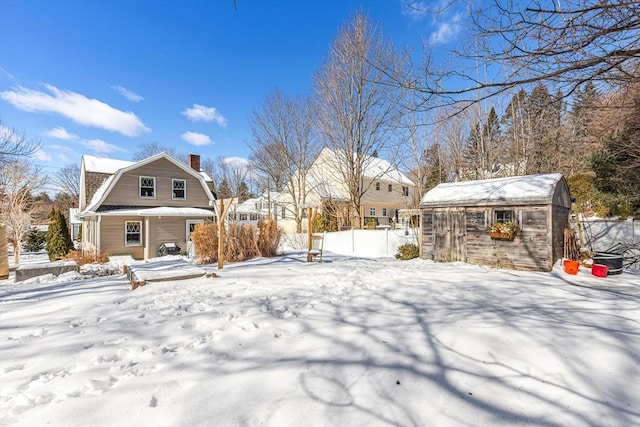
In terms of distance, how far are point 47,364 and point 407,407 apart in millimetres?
2961

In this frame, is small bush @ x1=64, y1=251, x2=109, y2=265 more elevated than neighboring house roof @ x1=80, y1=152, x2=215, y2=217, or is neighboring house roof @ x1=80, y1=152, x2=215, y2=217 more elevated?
neighboring house roof @ x1=80, y1=152, x2=215, y2=217

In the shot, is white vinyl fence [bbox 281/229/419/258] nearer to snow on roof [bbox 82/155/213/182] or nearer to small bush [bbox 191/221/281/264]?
small bush [bbox 191/221/281/264]

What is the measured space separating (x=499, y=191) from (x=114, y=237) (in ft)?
57.0

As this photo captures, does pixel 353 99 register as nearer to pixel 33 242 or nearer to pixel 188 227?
pixel 188 227

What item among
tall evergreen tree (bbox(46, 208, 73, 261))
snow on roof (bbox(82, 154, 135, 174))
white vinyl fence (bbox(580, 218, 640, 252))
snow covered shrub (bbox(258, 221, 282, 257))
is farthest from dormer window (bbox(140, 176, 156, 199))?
white vinyl fence (bbox(580, 218, 640, 252))

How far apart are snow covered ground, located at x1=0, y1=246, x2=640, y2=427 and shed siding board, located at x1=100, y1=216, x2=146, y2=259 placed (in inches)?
475

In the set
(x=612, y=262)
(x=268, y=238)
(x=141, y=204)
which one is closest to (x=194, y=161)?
(x=141, y=204)

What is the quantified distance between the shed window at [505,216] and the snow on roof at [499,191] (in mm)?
379

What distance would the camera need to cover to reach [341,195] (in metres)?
24.8

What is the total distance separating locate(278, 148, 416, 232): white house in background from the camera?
65.8 feet

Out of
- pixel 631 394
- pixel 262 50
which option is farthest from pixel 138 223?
pixel 631 394

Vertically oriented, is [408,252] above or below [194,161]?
below

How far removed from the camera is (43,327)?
3.26 meters

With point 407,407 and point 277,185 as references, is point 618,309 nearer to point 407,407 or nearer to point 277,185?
point 407,407
